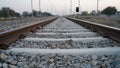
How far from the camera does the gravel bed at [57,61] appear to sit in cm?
333

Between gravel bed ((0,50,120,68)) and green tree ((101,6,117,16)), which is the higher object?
green tree ((101,6,117,16))

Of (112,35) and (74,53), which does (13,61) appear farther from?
(112,35)

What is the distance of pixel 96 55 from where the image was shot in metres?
4.02

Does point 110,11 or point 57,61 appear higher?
point 110,11

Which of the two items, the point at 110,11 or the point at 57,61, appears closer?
the point at 57,61

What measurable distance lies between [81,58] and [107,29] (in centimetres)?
336

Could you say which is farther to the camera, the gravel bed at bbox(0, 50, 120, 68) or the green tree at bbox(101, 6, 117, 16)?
the green tree at bbox(101, 6, 117, 16)

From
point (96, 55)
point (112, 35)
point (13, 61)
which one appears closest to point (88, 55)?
point (96, 55)

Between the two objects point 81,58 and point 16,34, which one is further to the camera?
point 16,34

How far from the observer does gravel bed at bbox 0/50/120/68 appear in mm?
3329

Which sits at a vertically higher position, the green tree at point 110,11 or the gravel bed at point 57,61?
the green tree at point 110,11

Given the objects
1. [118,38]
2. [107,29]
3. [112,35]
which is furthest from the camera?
[107,29]

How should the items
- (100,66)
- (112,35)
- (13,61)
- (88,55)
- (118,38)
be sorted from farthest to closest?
(112,35)
(118,38)
(88,55)
(13,61)
(100,66)

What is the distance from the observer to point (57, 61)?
3598 mm
